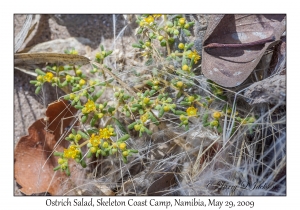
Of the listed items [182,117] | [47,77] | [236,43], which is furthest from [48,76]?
[236,43]

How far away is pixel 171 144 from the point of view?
105 inches

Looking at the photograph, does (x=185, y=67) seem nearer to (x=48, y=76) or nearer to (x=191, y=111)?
(x=191, y=111)

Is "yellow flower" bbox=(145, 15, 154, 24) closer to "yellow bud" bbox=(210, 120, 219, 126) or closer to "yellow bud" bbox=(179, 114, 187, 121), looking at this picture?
"yellow bud" bbox=(179, 114, 187, 121)

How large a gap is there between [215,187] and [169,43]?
37.6 inches

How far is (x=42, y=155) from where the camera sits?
2.73 meters

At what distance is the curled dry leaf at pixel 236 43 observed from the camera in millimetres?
2494

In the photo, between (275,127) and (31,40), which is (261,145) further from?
(31,40)

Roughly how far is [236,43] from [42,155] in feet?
4.73

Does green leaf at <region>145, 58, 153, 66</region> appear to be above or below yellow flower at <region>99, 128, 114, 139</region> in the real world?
above

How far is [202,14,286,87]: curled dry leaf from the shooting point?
2.49 m

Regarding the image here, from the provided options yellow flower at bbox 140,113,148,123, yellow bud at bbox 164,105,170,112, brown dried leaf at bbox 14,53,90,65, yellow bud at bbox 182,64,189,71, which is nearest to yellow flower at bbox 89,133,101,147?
yellow flower at bbox 140,113,148,123

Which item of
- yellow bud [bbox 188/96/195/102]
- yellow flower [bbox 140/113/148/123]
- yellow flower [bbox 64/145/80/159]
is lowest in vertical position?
yellow flower [bbox 64/145/80/159]

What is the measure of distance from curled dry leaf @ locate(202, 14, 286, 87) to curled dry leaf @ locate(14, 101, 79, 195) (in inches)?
38.1
